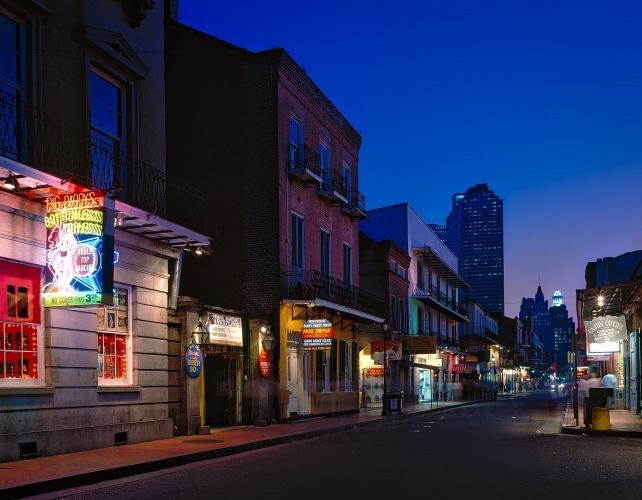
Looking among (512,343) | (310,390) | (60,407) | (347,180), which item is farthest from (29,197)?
(512,343)

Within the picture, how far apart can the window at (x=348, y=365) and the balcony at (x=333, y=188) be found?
5.67 m

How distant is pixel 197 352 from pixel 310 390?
9321 millimetres

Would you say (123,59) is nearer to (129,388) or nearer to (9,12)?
(9,12)

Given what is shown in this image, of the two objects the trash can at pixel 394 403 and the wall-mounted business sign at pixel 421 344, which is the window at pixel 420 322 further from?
the trash can at pixel 394 403

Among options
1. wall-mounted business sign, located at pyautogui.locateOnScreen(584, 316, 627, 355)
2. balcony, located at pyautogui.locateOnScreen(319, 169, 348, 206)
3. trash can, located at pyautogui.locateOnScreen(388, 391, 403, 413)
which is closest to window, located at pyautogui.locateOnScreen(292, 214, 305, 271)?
balcony, located at pyautogui.locateOnScreen(319, 169, 348, 206)

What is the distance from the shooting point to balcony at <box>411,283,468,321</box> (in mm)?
46094

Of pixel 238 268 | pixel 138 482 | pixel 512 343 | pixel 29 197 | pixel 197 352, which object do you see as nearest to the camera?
pixel 138 482

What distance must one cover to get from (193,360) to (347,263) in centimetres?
1493

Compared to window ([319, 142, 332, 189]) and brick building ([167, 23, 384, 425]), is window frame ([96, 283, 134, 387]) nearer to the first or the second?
brick building ([167, 23, 384, 425])

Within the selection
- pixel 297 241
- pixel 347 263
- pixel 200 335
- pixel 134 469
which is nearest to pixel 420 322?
pixel 347 263

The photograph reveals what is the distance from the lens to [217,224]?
85.3 ft

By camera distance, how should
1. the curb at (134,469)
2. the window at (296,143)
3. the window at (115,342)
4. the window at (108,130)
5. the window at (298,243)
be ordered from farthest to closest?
the window at (298,243), the window at (296,143), the window at (115,342), the window at (108,130), the curb at (134,469)

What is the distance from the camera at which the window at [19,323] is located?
43.9ft

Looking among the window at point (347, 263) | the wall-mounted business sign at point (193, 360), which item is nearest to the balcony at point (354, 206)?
the window at point (347, 263)
